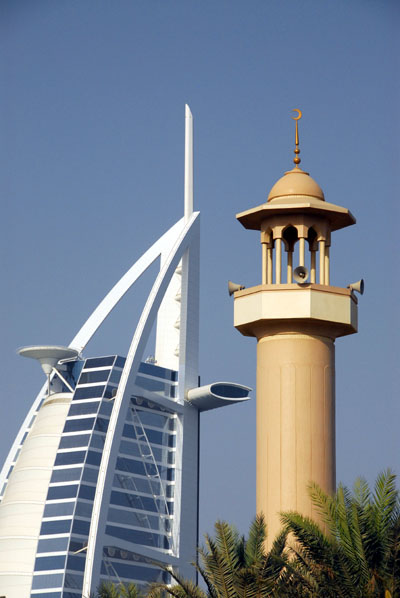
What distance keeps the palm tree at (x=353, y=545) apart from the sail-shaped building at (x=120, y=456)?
5845 centimetres

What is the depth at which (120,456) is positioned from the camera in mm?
96875

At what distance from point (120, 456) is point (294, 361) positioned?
6016cm

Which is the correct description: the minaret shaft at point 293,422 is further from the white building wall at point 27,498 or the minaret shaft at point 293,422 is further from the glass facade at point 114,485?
the white building wall at point 27,498

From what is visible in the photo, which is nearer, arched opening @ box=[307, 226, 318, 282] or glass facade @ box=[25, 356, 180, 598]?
arched opening @ box=[307, 226, 318, 282]

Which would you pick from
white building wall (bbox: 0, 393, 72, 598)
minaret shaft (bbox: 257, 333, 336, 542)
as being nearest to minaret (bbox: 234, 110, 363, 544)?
minaret shaft (bbox: 257, 333, 336, 542)

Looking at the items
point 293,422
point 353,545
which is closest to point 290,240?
point 293,422

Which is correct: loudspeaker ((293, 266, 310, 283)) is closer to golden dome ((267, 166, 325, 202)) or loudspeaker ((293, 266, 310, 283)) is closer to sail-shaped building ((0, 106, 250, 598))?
golden dome ((267, 166, 325, 202))

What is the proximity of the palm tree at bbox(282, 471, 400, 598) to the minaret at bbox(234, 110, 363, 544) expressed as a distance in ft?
14.6

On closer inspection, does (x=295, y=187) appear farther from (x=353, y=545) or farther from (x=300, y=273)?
(x=353, y=545)

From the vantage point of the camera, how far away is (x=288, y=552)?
3475 cm

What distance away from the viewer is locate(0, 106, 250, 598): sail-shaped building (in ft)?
304

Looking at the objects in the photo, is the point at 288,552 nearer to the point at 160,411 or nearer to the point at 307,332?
the point at 307,332

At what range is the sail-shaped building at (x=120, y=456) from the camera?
304ft

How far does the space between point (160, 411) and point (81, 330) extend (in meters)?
12.3
